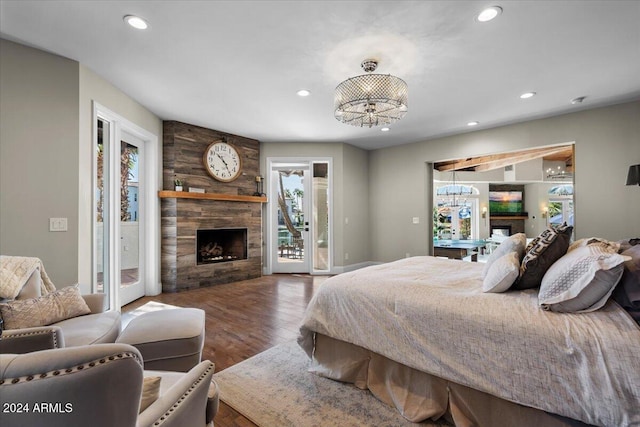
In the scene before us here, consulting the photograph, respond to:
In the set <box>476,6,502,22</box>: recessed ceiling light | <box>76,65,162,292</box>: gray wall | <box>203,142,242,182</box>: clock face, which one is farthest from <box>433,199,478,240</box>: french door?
<box>76,65,162,292</box>: gray wall

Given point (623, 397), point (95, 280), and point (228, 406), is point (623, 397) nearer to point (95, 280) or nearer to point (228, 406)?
point (228, 406)

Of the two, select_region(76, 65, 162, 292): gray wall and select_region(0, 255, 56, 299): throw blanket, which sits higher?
select_region(76, 65, 162, 292): gray wall

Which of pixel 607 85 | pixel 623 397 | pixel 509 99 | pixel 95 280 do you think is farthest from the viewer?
pixel 509 99

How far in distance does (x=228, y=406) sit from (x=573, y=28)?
12.3ft

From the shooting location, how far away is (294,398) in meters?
1.88

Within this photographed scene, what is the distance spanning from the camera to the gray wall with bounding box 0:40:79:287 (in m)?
2.48

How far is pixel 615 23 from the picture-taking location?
2270 millimetres

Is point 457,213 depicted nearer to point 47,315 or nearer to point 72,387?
point 47,315

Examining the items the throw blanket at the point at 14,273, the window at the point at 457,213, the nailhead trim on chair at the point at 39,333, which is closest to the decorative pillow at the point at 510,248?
the nailhead trim on chair at the point at 39,333

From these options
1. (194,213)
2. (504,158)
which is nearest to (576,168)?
(504,158)

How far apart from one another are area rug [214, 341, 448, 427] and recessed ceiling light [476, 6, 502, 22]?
276 cm

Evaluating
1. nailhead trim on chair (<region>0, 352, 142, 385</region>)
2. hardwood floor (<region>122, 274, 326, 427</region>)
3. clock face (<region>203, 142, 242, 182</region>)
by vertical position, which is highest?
clock face (<region>203, 142, 242, 182</region>)

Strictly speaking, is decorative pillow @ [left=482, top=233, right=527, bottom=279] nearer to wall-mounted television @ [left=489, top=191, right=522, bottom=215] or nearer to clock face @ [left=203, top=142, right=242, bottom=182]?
clock face @ [left=203, top=142, right=242, bottom=182]

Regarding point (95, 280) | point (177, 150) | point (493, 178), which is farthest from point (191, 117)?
point (493, 178)
